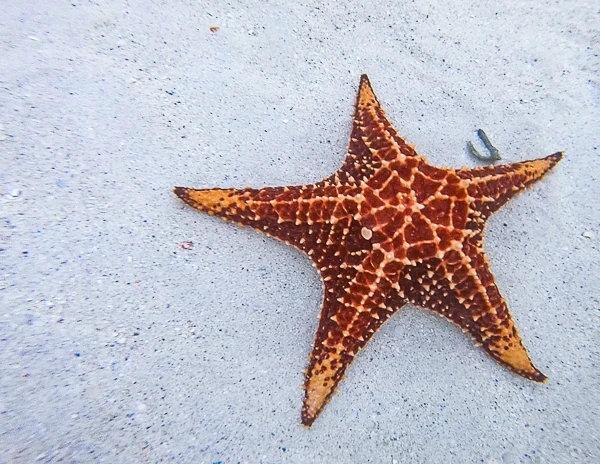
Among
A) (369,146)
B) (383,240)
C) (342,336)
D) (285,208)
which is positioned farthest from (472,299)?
(285,208)

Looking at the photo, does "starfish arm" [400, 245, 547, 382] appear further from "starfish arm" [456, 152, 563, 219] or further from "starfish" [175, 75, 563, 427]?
"starfish arm" [456, 152, 563, 219]

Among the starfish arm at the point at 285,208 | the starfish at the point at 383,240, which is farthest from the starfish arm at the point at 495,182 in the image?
the starfish arm at the point at 285,208

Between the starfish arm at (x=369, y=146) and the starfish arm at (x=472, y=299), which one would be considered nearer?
the starfish arm at (x=472, y=299)

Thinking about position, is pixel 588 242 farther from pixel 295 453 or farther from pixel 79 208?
pixel 79 208

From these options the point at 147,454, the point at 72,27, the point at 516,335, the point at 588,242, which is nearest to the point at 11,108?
the point at 72,27

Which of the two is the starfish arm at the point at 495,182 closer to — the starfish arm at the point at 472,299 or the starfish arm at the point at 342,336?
the starfish arm at the point at 472,299

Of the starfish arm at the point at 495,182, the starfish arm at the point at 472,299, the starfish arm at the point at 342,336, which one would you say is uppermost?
the starfish arm at the point at 495,182

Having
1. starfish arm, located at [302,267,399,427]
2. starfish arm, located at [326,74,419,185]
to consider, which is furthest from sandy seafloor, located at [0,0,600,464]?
starfish arm, located at [326,74,419,185]
